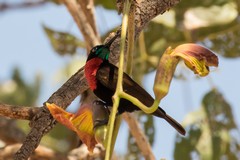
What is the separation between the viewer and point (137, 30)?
4.75 ft

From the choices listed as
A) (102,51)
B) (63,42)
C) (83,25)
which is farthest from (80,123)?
(63,42)

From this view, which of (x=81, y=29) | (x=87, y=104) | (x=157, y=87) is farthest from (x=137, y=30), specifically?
(x=81, y=29)

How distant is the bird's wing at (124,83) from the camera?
4.21 ft

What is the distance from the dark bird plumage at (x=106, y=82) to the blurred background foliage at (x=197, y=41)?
3.31 ft

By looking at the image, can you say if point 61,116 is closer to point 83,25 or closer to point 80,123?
point 80,123

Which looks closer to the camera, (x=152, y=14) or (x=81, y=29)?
(x=152, y=14)

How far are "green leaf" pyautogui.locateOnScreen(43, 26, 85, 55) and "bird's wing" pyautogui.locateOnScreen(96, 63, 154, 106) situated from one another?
3.72 feet

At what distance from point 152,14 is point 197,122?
1.14m

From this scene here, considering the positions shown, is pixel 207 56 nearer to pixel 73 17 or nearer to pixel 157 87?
pixel 157 87

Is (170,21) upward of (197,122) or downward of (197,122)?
upward

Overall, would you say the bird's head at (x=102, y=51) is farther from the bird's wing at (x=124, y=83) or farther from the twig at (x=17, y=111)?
the twig at (x=17, y=111)

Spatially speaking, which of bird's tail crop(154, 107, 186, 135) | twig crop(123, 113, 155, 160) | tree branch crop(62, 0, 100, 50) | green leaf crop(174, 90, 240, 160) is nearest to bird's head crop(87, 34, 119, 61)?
bird's tail crop(154, 107, 186, 135)

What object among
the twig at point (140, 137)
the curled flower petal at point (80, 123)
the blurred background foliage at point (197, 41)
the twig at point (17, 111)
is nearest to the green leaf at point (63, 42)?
the blurred background foliage at point (197, 41)

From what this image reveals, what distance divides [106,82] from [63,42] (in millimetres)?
1265
